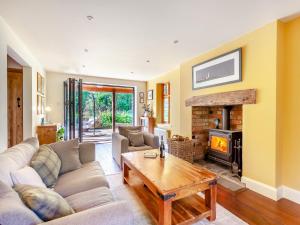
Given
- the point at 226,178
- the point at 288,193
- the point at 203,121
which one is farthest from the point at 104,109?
the point at 288,193

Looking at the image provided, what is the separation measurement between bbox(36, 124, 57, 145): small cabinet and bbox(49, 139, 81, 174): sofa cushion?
2.39 metres

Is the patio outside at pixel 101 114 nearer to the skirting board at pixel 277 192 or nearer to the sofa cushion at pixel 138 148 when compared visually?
the sofa cushion at pixel 138 148

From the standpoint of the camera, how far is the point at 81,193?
5.07 feet

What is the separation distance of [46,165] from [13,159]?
354 mm

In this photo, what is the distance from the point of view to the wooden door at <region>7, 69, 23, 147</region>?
149 inches

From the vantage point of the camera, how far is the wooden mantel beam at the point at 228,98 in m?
2.54

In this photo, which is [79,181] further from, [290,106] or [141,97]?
[141,97]

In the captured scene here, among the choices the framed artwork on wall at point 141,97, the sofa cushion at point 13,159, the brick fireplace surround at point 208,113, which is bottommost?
the sofa cushion at point 13,159

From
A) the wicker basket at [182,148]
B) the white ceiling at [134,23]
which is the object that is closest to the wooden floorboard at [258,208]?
the wicker basket at [182,148]

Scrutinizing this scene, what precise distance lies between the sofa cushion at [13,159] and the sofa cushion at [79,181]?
42 cm

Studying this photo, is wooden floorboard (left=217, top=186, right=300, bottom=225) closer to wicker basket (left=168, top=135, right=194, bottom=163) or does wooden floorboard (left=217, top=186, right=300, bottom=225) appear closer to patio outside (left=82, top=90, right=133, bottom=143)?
wicker basket (left=168, top=135, right=194, bottom=163)

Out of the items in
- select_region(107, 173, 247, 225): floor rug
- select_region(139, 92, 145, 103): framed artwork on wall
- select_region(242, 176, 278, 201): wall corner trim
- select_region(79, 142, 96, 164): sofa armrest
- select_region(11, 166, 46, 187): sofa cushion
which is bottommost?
select_region(107, 173, 247, 225): floor rug

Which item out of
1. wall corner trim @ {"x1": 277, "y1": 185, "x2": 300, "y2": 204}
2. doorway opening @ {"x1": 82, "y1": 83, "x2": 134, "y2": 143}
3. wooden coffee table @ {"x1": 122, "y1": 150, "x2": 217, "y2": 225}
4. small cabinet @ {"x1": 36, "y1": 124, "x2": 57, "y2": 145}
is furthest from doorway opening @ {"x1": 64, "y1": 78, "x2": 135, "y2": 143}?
wall corner trim @ {"x1": 277, "y1": 185, "x2": 300, "y2": 204}

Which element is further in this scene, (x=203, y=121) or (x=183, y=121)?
(x=183, y=121)
